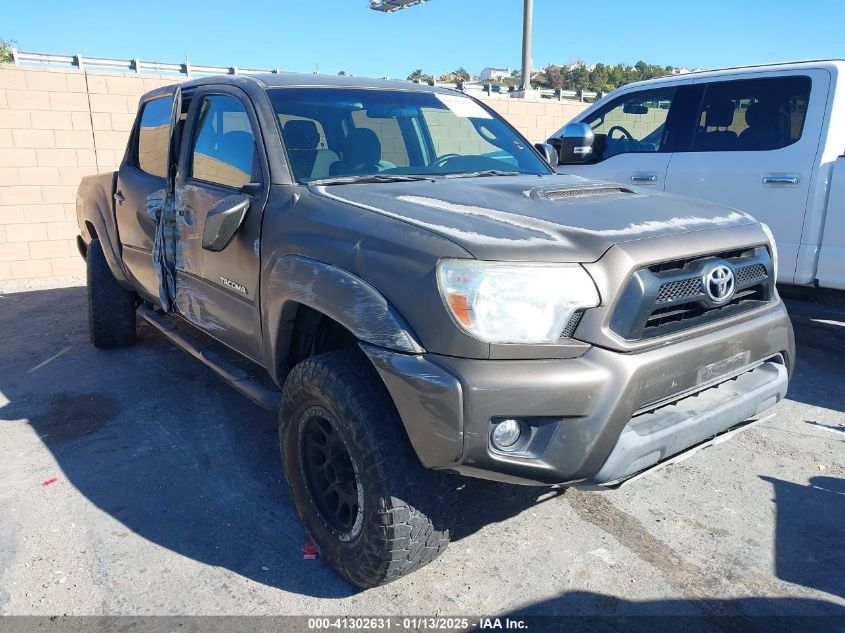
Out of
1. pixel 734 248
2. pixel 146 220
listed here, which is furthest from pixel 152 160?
pixel 734 248

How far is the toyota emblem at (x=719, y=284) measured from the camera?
7.98 ft

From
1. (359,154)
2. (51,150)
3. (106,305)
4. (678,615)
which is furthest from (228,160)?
(51,150)

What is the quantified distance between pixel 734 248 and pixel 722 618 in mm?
1348

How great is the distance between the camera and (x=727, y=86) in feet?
17.5

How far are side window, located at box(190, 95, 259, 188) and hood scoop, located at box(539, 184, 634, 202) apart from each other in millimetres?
1322

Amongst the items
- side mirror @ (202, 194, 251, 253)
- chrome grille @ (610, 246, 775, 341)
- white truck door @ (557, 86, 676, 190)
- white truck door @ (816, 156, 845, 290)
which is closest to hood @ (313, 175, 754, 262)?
chrome grille @ (610, 246, 775, 341)

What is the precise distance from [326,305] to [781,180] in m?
3.80

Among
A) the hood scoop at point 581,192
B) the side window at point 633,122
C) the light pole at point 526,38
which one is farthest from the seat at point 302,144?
the light pole at point 526,38

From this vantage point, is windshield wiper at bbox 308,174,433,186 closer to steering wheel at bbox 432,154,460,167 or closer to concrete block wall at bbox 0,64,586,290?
steering wheel at bbox 432,154,460,167

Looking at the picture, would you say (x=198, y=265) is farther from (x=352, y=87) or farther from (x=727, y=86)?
(x=727, y=86)

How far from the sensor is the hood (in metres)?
2.23

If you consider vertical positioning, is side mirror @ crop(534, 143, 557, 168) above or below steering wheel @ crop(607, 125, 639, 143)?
below

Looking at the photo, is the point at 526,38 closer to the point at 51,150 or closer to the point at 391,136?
the point at 51,150

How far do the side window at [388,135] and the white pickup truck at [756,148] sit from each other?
5.21ft
